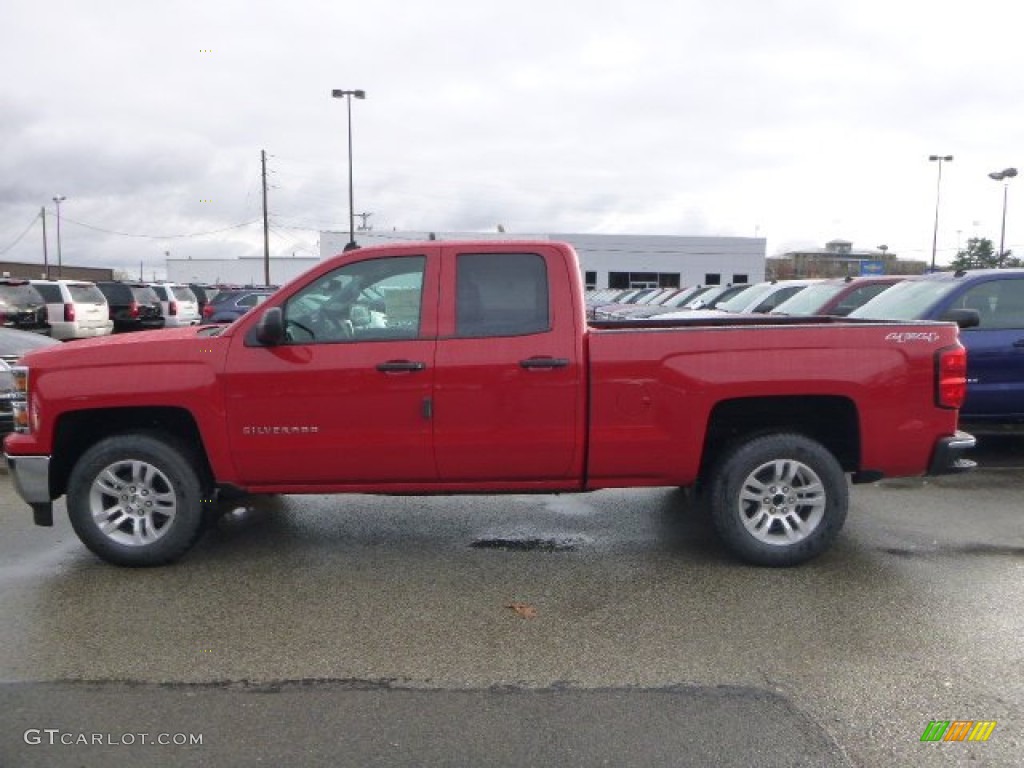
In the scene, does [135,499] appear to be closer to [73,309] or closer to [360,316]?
[360,316]

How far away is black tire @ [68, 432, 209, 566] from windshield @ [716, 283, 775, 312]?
43.7ft

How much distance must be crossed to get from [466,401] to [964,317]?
5.21 meters

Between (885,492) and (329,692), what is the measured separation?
17.2 ft

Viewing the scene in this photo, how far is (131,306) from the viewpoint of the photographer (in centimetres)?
2311

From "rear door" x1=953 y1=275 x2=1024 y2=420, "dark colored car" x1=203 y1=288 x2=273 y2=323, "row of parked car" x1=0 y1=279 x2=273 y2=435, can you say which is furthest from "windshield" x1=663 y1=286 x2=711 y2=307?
"rear door" x1=953 y1=275 x2=1024 y2=420

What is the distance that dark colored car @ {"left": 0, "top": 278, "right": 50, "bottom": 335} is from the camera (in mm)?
16953

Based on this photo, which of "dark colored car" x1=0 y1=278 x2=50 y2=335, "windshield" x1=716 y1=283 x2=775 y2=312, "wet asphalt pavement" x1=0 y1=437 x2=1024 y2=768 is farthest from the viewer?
"dark colored car" x1=0 y1=278 x2=50 y2=335

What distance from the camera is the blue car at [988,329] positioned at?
766 centimetres

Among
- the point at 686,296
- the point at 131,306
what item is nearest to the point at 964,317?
the point at 686,296

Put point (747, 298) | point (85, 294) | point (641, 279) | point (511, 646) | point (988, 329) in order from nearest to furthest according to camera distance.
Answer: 1. point (511, 646)
2. point (988, 329)
3. point (747, 298)
4. point (85, 294)
5. point (641, 279)

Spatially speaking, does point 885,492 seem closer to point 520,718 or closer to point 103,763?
point 520,718

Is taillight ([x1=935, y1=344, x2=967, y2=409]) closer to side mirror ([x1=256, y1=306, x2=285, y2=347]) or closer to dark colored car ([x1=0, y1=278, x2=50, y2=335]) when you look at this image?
side mirror ([x1=256, y1=306, x2=285, y2=347])

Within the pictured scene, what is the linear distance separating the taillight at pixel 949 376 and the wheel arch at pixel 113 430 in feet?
14.6

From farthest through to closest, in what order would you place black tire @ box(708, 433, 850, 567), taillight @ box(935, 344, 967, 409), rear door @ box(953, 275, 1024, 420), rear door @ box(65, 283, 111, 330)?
1. rear door @ box(65, 283, 111, 330)
2. rear door @ box(953, 275, 1024, 420)
3. black tire @ box(708, 433, 850, 567)
4. taillight @ box(935, 344, 967, 409)
